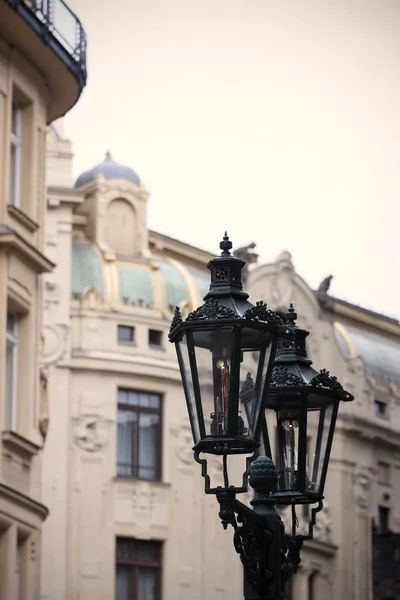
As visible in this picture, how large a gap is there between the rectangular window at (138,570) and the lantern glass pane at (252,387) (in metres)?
29.7

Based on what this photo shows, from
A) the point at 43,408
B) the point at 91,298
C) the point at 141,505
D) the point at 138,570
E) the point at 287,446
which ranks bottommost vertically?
the point at 287,446

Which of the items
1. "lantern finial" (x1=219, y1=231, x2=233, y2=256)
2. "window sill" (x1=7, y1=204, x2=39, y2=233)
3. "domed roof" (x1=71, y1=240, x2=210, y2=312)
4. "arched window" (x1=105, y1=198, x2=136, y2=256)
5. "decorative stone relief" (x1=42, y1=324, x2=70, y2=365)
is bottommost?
"lantern finial" (x1=219, y1=231, x2=233, y2=256)

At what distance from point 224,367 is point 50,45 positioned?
64.3 feet

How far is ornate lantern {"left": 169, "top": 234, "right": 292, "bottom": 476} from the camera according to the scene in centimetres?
1170

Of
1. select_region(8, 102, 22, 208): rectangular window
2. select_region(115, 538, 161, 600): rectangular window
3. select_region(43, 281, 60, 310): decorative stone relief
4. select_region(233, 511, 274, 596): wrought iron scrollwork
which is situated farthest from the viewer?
select_region(43, 281, 60, 310): decorative stone relief

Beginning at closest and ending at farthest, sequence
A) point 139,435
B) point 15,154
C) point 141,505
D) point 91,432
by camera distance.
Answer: point 15,154, point 91,432, point 141,505, point 139,435

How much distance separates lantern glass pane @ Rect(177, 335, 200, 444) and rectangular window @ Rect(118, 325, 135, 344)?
100 ft

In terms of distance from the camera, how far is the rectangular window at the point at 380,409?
167 feet

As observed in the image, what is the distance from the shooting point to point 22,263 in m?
29.6

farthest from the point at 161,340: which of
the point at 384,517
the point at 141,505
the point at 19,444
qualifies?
the point at 19,444

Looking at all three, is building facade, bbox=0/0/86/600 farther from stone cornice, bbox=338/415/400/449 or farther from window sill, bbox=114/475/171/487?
stone cornice, bbox=338/415/400/449

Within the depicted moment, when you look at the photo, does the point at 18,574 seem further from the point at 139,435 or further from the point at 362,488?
the point at 362,488

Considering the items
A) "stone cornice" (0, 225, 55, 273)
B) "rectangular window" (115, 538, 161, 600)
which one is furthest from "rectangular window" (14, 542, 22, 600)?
"rectangular window" (115, 538, 161, 600)

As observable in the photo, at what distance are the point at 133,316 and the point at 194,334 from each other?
1201 inches
